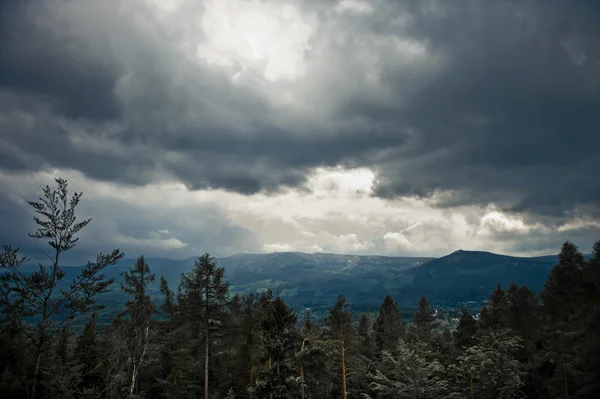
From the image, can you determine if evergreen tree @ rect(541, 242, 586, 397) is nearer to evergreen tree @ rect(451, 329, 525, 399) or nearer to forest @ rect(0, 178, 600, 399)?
forest @ rect(0, 178, 600, 399)

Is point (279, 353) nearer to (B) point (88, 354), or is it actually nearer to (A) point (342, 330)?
(A) point (342, 330)

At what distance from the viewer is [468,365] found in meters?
29.2

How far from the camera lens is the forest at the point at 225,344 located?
50.5ft

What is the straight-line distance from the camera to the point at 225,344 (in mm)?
33656

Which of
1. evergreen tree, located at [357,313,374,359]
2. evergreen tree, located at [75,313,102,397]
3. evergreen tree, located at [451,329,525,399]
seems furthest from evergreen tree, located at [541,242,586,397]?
evergreen tree, located at [75,313,102,397]

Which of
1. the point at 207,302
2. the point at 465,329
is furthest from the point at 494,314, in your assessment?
the point at 207,302

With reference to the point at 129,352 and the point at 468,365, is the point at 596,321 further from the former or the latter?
the point at 129,352

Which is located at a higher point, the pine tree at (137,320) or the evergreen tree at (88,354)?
the pine tree at (137,320)

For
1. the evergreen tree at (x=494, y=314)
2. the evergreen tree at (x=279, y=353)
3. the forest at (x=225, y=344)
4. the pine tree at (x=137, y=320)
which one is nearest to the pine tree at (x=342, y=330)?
the forest at (x=225, y=344)

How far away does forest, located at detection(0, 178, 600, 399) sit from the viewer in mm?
15383

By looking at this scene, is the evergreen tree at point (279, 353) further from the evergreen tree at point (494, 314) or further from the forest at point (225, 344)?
the evergreen tree at point (494, 314)

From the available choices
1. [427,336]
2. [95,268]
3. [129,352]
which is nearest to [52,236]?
[95,268]

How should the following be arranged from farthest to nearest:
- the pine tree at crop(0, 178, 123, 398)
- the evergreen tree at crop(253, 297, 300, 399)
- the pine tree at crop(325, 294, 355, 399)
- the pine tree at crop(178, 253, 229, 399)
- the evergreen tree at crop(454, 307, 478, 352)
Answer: the evergreen tree at crop(454, 307, 478, 352)
the pine tree at crop(325, 294, 355, 399)
the pine tree at crop(178, 253, 229, 399)
the evergreen tree at crop(253, 297, 300, 399)
the pine tree at crop(0, 178, 123, 398)

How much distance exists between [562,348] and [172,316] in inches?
1603
